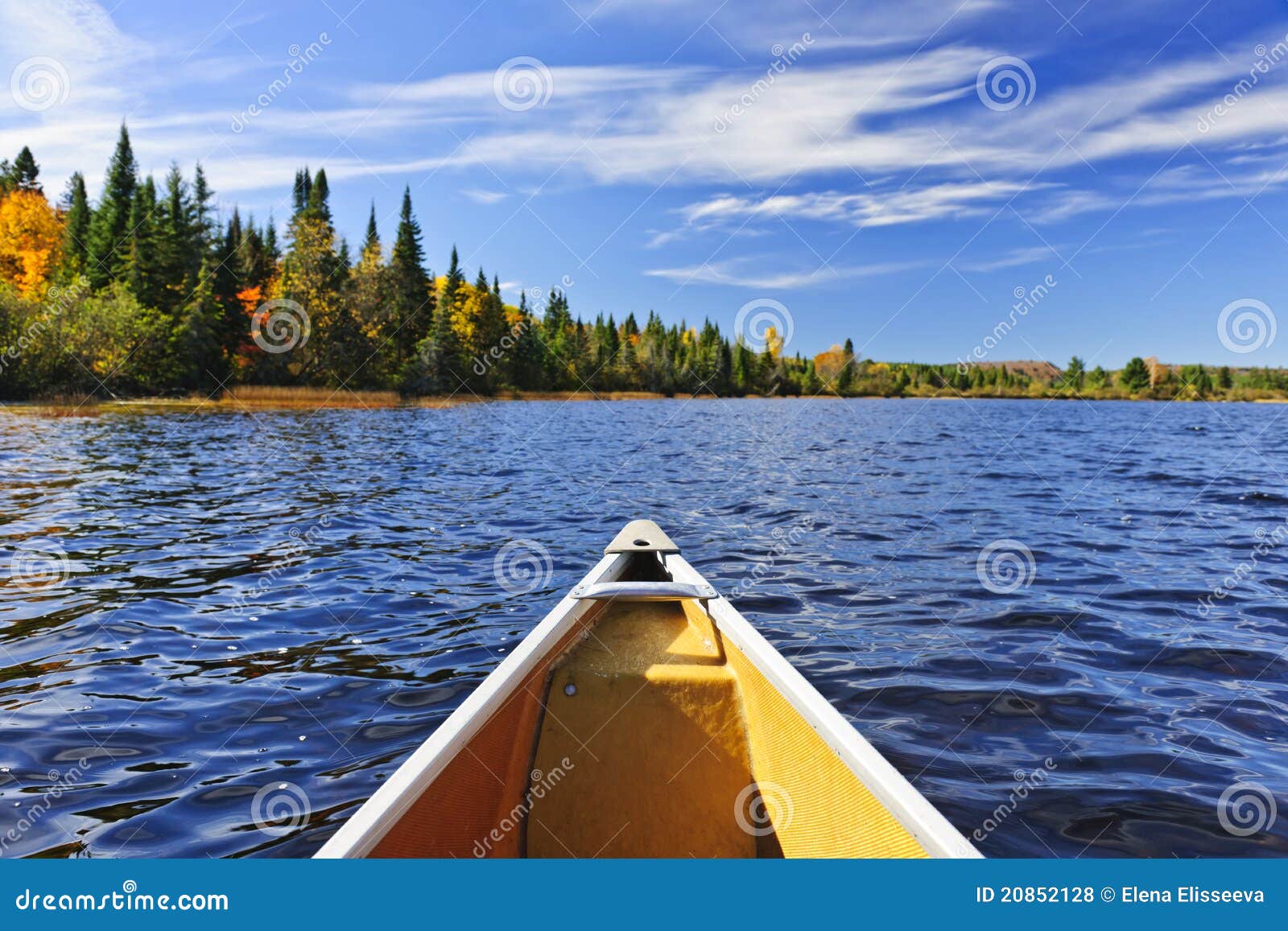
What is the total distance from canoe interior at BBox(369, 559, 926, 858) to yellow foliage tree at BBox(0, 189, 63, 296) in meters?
68.2

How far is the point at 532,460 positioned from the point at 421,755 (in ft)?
72.8

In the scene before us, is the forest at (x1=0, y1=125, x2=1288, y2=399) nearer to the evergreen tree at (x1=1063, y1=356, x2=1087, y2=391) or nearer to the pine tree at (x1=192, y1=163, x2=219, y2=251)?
the pine tree at (x1=192, y1=163, x2=219, y2=251)

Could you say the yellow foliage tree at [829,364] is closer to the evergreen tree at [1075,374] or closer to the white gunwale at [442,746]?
the evergreen tree at [1075,374]

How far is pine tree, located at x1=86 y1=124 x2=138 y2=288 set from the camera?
51469 mm

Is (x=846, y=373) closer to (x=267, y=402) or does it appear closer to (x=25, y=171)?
(x=267, y=402)

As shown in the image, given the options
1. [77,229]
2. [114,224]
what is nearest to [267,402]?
[114,224]

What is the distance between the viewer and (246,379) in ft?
179

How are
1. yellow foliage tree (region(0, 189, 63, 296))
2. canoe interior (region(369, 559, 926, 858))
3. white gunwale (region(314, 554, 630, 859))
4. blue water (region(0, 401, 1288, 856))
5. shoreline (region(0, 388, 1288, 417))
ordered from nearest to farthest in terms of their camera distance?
white gunwale (region(314, 554, 630, 859)) < canoe interior (region(369, 559, 926, 858)) < blue water (region(0, 401, 1288, 856)) < shoreline (region(0, 388, 1288, 417)) < yellow foliage tree (region(0, 189, 63, 296))

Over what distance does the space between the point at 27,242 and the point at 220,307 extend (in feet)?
63.9

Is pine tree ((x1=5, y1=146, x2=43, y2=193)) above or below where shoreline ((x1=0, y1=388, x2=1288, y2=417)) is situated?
above

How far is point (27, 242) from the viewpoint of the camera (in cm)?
5628

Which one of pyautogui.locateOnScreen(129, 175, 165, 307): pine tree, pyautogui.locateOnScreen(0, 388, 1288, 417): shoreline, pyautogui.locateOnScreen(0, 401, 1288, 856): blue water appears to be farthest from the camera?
pyautogui.locateOnScreen(129, 175, 165, 307): pine tree

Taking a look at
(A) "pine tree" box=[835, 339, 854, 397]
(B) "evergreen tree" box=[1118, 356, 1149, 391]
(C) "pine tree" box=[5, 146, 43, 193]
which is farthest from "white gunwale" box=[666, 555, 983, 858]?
(B) "evergreen tree" box=[1118, 356, 1149, 391]
